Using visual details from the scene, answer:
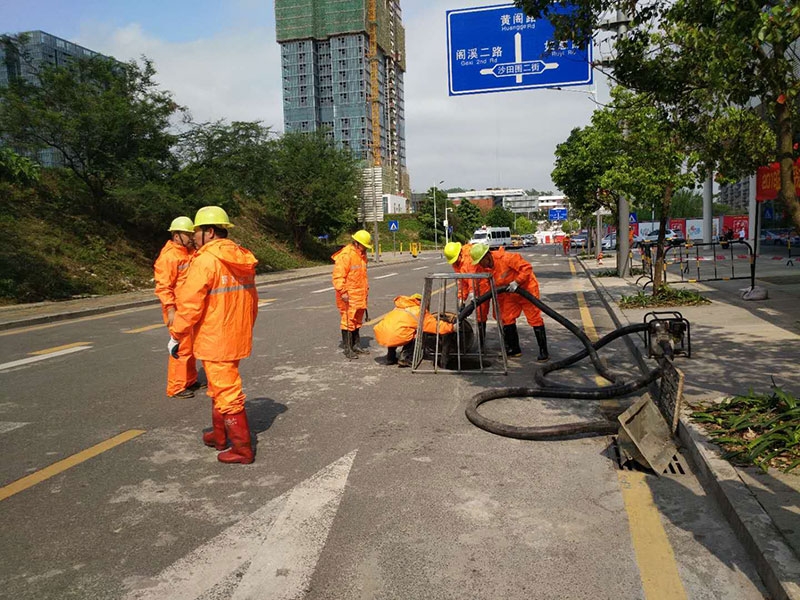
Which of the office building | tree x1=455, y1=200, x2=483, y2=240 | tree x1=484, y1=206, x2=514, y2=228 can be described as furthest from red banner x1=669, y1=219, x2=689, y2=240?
tree x1=484, y1=206, x2=514, y2=228

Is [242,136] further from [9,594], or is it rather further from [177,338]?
[9,594]

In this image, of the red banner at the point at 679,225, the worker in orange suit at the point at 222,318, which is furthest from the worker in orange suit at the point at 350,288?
the red banner at the point at 679,225

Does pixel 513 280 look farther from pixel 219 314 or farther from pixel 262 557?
pixel 262 557

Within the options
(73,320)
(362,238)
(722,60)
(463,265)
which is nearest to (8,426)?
(362,238)

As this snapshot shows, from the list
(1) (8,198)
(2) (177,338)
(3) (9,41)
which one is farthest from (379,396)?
(1) (8,198)

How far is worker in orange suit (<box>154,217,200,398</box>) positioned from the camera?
6.43 metres

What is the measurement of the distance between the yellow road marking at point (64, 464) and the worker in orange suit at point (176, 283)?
117 cm

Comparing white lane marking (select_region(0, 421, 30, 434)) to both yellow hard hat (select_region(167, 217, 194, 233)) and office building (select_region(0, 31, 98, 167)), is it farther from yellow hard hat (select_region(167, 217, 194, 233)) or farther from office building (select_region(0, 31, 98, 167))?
office building (select_region(0, 31, 98, 167))

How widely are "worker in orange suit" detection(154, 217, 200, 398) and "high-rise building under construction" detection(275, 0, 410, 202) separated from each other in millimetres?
126486

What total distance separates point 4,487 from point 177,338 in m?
1.42

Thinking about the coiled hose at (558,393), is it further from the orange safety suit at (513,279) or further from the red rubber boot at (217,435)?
the red rubber boot at (217,435)

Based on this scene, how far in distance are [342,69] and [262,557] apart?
145 meters

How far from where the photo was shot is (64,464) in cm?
450

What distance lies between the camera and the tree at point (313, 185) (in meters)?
37.8
